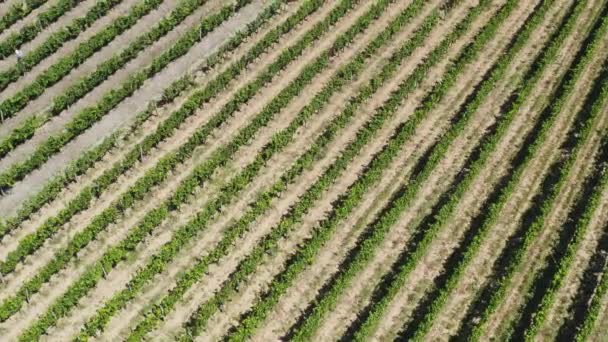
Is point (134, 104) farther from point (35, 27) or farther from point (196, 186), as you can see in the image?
point (35, 27)

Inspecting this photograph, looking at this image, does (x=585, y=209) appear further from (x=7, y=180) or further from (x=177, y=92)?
(x=7, y=180)

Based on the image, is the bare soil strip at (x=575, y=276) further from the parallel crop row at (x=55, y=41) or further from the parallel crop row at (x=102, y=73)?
the parallel crop row at (x=55, y=41)

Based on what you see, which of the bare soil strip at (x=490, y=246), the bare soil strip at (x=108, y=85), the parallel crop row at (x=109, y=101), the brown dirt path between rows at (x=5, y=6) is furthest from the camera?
the brown dirt path between rows at (x=5, y=6)

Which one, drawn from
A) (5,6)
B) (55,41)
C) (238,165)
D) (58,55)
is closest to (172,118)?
(238,165)

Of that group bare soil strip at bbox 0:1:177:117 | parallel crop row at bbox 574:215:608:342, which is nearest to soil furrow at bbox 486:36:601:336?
parallel crop row at bbox 574:215:608:342

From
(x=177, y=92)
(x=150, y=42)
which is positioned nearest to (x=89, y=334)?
(x=177, y=92)

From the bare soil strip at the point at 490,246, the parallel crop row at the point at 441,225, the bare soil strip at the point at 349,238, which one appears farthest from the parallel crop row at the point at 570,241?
the bare soil strip at the point at 349,238

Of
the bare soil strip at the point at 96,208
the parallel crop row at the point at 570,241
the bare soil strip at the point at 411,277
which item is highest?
the parallel crop row at the point at 570,241

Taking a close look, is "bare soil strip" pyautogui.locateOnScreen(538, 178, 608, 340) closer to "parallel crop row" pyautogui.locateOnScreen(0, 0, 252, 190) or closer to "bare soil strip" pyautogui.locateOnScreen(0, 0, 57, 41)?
"parallel crop row" pyautogui.locateOnScreen(0, 0, 252, 190)
